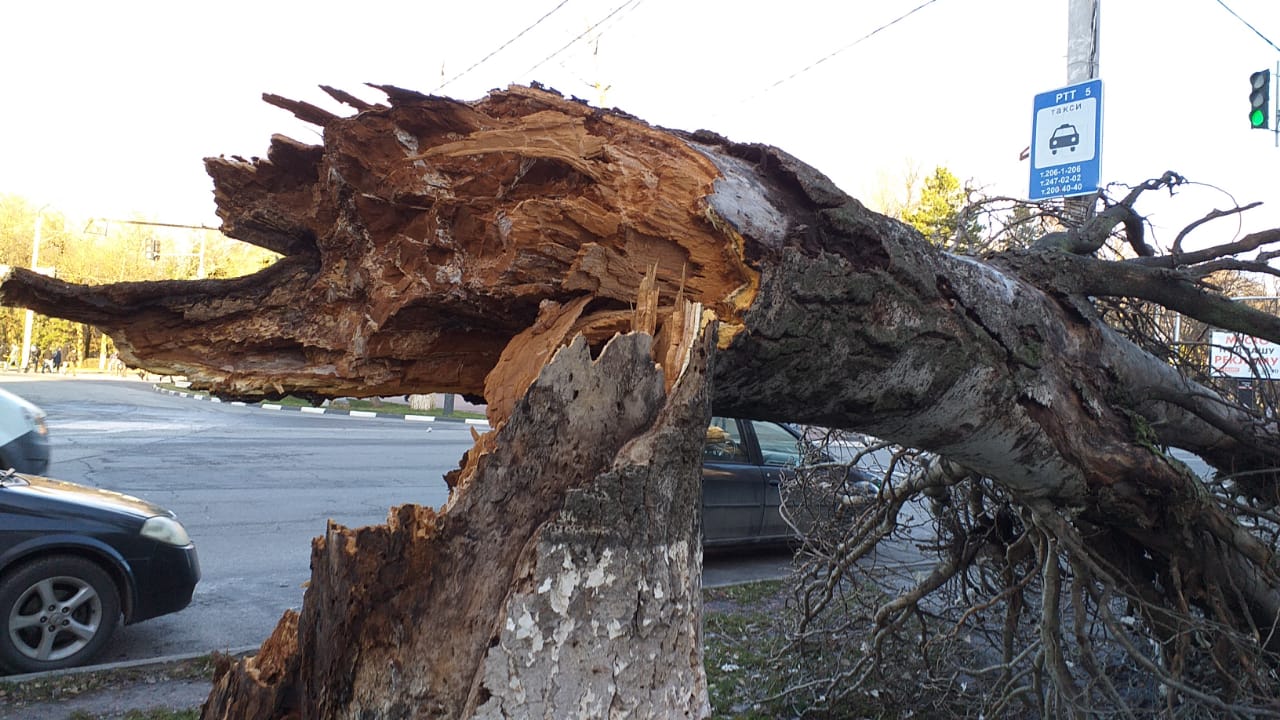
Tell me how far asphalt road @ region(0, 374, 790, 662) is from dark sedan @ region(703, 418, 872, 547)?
36 cm

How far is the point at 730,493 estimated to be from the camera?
8.85 meters

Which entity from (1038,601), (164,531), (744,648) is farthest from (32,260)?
(1038,601)

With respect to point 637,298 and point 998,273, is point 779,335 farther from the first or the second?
point 998,273

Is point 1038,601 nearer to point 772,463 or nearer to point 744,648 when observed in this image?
point 744,648

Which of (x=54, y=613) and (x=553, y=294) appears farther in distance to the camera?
(x=54, y=613)

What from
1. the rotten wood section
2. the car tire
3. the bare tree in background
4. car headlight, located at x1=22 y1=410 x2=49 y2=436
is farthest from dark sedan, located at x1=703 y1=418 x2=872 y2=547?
the rotten wood section

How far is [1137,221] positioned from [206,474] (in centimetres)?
1233

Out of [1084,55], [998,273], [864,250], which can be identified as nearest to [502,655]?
[864,250]

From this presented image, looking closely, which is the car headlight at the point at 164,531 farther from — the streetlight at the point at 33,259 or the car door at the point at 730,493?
the streetlight at the point at 33,259

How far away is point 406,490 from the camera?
39.2 feet

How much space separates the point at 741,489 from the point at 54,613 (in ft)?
19.4

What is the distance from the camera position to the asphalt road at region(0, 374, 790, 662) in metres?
6.41

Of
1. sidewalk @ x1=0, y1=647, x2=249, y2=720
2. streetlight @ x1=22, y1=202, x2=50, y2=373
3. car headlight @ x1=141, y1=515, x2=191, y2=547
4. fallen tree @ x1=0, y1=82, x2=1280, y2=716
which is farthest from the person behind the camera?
streetlight @ x1=22, y1=202, x2=50, y2=373

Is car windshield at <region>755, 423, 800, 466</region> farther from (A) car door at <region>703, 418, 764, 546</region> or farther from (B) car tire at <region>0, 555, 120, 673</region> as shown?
(B) car tire at <region>0, 555, 120, 673</region>
